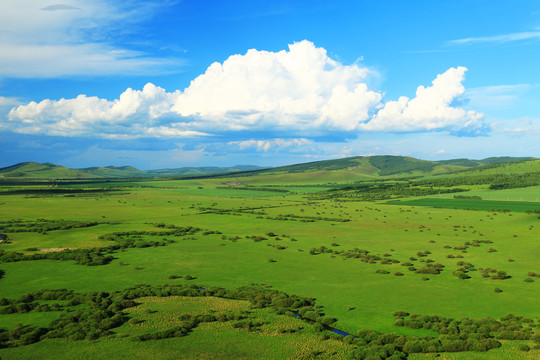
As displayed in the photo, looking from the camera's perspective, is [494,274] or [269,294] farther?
[494,274]

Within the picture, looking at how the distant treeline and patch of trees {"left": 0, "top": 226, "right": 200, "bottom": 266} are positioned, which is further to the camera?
patch of trees {"left": 0, "top": 226, "right": 200, "bottom": 266}

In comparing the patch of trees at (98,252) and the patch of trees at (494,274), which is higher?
the patch of trees at (98,252)

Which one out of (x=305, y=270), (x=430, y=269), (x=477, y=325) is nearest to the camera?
(x=477, y=325)

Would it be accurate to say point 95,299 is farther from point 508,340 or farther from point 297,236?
point 297,236

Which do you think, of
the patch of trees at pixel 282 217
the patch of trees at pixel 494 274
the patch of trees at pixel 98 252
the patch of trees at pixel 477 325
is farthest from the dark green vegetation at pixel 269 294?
the patch of trees at pixel 282 217

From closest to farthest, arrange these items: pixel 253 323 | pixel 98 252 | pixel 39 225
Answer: pixel 253 323, pixel 98 252, pixel 39 225

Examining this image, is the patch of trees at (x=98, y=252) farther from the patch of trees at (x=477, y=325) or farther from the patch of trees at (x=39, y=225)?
the patch of trees at (x=477, y=325)

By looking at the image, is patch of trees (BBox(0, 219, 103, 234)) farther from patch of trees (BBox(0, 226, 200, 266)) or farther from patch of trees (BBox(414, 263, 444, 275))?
patch of trees (BBox(414, 263, 444, 275))

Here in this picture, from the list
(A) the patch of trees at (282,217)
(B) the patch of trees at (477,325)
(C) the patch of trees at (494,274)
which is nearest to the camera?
(B) the patch of trees at (477,325)

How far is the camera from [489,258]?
85.0 metres

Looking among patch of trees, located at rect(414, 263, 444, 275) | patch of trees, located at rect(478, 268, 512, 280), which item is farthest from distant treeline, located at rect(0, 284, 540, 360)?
patch of trees, located at rect(414, 263, 444, 275)

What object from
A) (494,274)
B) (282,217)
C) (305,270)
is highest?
(282,217)

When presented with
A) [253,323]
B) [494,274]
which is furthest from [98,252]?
[494,274]

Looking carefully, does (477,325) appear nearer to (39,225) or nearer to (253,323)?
(253,323)
